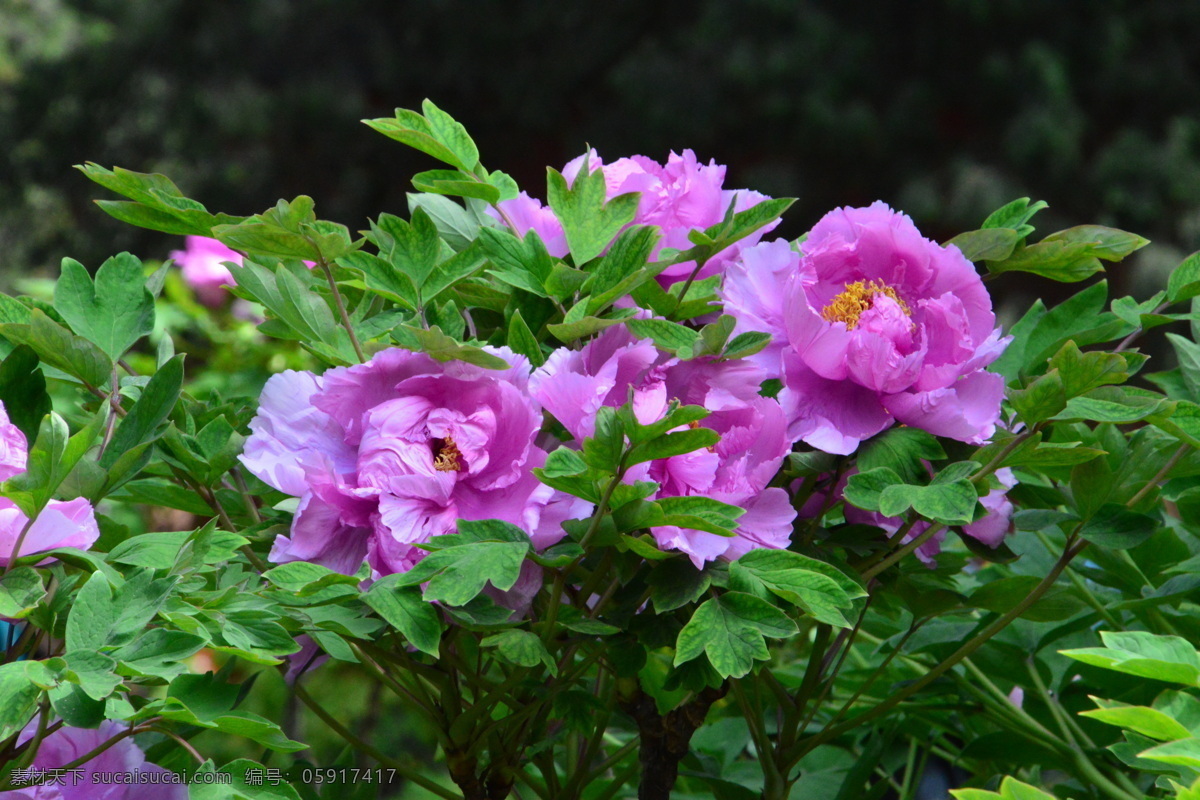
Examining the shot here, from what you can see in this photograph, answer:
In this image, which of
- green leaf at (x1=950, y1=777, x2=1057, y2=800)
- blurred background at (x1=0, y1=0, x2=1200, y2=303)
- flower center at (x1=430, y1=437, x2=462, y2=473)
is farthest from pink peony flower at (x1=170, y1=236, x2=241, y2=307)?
blurred background at (x1=0, y1=0, x2=1200, y2=303)

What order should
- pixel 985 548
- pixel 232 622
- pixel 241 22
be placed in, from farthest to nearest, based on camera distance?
pixel 241 22 < pixel 985 548 < pixel 232 622

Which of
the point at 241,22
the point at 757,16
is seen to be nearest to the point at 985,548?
the point at 757,16

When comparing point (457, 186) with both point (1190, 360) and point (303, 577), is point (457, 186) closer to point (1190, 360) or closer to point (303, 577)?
point (303, 577)

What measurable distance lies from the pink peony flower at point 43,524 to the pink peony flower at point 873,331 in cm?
23

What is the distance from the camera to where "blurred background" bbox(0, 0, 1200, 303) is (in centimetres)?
634

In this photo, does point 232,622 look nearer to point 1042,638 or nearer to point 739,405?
point 739,405

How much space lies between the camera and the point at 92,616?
0.34 metres

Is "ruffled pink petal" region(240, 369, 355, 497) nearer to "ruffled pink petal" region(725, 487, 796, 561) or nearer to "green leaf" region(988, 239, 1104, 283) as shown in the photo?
"ruffled pink petal" region(725, 487, 796, 561)

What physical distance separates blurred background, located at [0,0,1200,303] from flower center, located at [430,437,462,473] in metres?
5.98

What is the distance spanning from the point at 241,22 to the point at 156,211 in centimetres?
785

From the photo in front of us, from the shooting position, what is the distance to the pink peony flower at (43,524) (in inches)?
14.4

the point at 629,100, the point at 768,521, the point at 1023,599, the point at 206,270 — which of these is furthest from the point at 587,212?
the point at 629,100

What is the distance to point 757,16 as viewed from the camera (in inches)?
263

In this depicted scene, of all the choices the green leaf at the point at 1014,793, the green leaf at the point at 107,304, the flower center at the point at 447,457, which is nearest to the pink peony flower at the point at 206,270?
the green leaf at the point at 107,304
